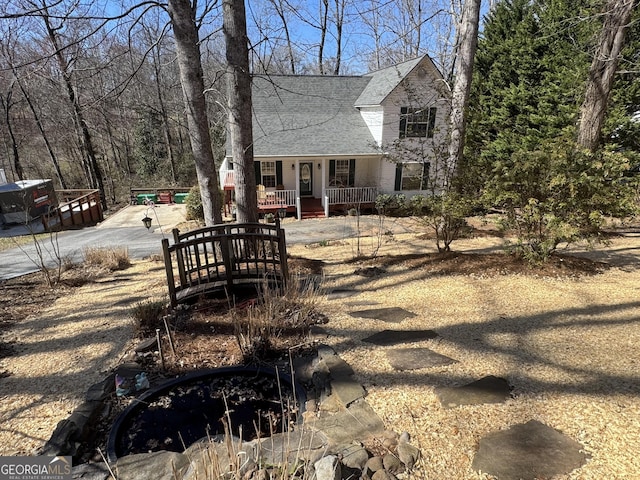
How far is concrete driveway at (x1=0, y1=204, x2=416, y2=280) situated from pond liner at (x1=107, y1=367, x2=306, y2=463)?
5.32 meters

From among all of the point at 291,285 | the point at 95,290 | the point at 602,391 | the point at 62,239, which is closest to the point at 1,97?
the point at 62,239

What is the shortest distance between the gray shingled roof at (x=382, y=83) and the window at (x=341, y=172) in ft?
9.64

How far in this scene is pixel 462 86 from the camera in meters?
6.98

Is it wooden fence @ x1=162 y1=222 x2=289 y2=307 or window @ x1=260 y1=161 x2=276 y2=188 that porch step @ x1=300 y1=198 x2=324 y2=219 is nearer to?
window @ x1=260 y1=161 x2=276 y2=188

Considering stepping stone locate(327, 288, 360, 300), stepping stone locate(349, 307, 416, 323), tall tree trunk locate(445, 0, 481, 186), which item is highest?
tall tree trunk locate(445, 0, 481, 186)

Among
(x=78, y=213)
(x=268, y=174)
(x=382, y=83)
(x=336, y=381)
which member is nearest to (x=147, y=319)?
(x=336, y=381)

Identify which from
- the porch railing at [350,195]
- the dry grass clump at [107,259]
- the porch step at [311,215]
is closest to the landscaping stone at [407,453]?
the dry grass clump at [107,259]

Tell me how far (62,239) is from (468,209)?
13.6m

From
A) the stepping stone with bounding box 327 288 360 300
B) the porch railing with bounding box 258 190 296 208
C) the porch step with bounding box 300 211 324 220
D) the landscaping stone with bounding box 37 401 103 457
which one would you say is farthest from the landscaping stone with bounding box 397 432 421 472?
the porch railing with bounding box 258 190 296 208

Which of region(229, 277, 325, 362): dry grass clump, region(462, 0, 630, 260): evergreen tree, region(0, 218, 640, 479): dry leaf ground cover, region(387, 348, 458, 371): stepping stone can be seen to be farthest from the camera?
region(462, 0, 630, 260): evergreen tree

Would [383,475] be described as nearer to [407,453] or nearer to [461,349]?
[407,453]

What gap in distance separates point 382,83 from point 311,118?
12.5ft

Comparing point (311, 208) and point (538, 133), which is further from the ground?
point (538, 133)

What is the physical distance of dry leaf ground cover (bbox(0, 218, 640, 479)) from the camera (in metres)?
2.31
